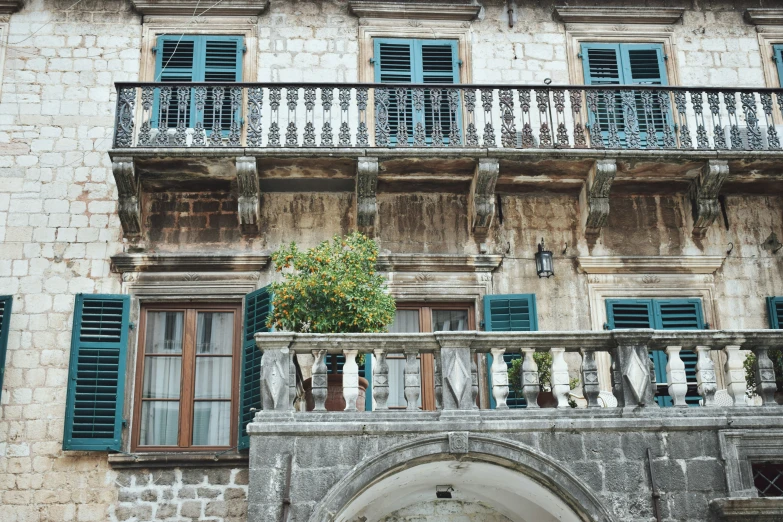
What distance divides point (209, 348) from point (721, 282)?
20.5 feet

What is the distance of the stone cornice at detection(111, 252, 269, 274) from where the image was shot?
12.4m

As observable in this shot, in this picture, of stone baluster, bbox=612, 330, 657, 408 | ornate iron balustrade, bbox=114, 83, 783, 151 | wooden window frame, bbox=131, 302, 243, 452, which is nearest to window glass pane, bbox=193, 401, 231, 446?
wooden window frame, bbox=131, 302, 243, 452

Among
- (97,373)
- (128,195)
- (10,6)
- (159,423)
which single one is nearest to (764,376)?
(159,423)

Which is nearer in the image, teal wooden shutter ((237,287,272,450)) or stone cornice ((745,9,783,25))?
teal wooden shutter ((237,287,272,450))

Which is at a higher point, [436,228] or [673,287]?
[436,228]

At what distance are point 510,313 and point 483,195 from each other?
4.85 feet

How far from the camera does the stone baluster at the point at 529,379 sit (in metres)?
9.87

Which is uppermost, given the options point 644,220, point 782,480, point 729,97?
point 729,97

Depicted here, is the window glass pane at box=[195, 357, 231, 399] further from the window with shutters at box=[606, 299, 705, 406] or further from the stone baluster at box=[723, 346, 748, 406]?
the stone baluster at box=[723, 346, 748, 406]

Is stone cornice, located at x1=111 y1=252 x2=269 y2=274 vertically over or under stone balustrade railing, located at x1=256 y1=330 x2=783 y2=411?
over

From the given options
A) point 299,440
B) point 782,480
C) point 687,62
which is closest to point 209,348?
point 299,440

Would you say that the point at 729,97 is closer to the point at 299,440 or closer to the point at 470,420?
the point at 470,420

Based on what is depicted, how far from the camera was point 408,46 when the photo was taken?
13.8 metres

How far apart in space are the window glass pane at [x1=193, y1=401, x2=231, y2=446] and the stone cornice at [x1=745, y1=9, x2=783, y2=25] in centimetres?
857
